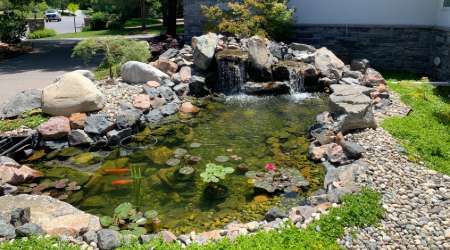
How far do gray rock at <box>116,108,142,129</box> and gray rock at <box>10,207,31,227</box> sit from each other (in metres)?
3.82

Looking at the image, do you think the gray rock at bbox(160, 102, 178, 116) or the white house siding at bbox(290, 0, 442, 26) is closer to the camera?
the gray rock at bbox(160, 102, 178, 116)

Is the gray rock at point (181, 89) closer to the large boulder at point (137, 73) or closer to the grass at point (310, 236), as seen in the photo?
the large boulder at point (137, 73)

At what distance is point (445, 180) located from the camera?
6465 millimetres

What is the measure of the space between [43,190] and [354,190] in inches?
194

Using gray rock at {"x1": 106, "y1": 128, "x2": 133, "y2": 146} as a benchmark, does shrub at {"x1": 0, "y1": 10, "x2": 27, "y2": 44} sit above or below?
above

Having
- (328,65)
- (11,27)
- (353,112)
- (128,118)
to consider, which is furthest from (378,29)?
(11,27)

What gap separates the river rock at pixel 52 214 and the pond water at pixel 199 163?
0.47 m

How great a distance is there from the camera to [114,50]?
12.3 m

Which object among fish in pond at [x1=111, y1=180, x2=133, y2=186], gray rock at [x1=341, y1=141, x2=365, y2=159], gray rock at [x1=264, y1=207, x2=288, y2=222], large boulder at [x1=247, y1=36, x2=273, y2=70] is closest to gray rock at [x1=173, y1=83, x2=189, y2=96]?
large boulder at [x1=247, y1=36, x2=273, y2=70]

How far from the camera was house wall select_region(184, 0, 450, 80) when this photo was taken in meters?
14.9

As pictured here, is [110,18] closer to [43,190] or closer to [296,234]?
[43,190]

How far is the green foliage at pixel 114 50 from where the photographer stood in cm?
1165

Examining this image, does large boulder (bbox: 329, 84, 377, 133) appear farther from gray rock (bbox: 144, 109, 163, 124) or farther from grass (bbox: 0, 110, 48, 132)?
grass (bbox: 0, 110, 48, 132)

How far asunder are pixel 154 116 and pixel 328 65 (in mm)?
5855
